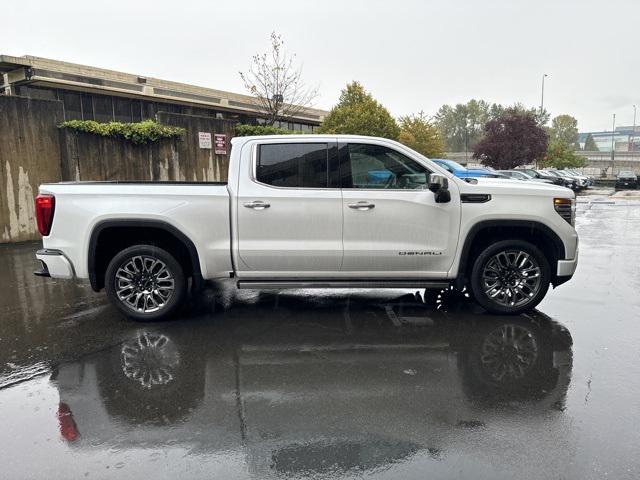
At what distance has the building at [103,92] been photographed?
19.8m

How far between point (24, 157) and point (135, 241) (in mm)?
A: 6871

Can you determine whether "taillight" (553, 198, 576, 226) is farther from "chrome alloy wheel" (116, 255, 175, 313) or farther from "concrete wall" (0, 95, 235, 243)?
"concrete wall" (0, 95, 235, 243)

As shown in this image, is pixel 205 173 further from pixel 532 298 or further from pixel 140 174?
pixel 532 298

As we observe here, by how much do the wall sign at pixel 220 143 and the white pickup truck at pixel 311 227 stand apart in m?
10.1

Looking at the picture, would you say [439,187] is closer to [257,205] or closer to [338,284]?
[338,284]

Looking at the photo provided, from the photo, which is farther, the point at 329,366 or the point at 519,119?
the point at 519,119

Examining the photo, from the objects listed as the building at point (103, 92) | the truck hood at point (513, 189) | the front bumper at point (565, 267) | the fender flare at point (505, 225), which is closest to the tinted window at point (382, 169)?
the truck hood at point (513, 189)

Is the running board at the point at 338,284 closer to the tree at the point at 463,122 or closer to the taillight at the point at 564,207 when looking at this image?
the taillight at the point at 564,207

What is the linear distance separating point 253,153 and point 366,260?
1.69 meters

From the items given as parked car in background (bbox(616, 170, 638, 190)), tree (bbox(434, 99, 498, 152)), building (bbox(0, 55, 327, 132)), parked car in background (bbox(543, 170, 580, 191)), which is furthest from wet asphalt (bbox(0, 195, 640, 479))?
tree (bbox(434, 99, 498, 152))

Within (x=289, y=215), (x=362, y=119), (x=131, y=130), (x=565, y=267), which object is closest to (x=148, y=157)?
(x=131, y=130)

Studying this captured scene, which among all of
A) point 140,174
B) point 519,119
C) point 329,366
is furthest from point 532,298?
point 519,119

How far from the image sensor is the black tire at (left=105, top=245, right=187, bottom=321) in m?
5.47

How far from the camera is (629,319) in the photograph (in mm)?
5672
